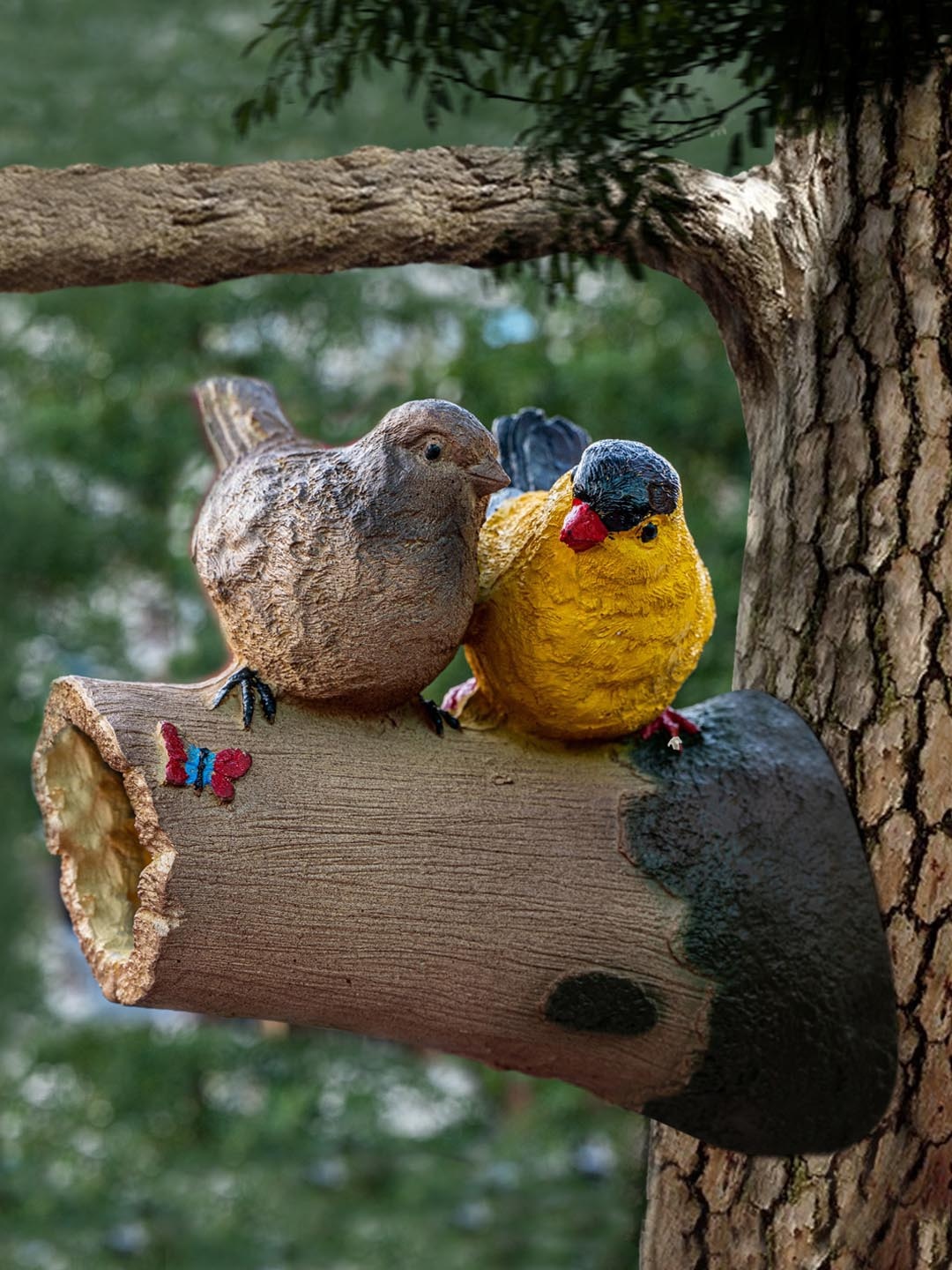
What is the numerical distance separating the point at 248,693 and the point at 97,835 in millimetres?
157

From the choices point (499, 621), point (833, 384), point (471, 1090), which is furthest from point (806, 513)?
point (471, 1090)

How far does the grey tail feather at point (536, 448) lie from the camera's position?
1.39m

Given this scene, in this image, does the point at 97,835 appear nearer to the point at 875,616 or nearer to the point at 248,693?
the point at 248,693

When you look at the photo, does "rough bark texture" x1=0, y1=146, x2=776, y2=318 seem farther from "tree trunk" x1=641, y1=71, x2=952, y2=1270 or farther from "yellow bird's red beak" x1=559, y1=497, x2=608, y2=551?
"yellow bird's red beak" x1=559, y1=497, x2=608, y2=551

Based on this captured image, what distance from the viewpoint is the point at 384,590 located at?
1060mm

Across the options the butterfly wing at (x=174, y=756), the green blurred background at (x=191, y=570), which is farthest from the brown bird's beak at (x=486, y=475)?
the green blurred background at (x=191, y=570)

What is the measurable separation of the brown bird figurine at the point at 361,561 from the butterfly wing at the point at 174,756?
0.06 meters

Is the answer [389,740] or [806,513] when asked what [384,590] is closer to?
[389,740]

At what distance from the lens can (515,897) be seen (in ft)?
3.66

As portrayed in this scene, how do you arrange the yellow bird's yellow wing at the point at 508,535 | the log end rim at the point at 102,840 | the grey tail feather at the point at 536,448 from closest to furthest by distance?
the log end rim at the point at 102,840
the yellow bird's yellow wing at the point at 508,535
the grey tail feather at the point at 536,448

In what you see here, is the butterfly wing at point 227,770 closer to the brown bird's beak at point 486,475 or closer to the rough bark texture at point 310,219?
the brown bird's beak at point 486,475

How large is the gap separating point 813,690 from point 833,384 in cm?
26

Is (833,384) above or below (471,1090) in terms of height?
above

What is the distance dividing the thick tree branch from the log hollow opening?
42cm
